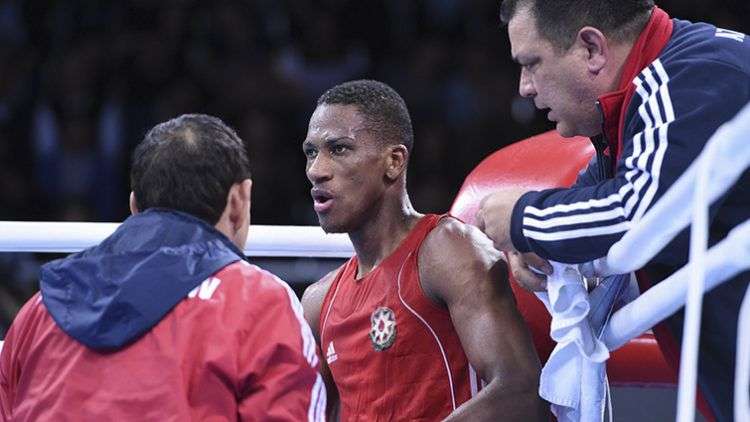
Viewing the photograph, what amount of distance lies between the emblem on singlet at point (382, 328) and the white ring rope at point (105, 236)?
28 cm

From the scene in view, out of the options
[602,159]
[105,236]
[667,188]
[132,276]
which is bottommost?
[105,236]

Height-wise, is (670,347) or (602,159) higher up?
(602,159)

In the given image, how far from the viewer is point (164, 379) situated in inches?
69.6

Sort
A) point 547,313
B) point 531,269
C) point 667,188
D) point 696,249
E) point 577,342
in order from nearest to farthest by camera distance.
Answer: point 696,249 < point 667,188 < point 577,342 < point 531,269 < point 547,313

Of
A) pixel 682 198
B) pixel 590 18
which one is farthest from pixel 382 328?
pixel 682 198

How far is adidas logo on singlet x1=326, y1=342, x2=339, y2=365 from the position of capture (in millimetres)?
2637

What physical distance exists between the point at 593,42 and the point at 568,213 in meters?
0.37

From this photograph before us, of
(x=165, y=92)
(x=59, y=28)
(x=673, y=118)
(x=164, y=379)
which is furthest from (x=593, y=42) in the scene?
(x=59, y=28)

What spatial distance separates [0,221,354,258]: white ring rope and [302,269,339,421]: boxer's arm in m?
0.10

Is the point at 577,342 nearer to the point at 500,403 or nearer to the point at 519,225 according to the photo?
the point at 519,225

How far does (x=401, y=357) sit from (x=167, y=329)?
0.80 m

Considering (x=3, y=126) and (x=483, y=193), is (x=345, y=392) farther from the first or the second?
(x=3, y=126)

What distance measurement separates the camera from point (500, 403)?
2.29 m

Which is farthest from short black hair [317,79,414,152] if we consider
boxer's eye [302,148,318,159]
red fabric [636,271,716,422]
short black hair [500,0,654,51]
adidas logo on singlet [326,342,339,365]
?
red fabric [636,271,716,422]
